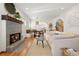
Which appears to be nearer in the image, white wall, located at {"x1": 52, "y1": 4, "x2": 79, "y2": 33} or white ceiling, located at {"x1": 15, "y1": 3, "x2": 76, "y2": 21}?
white ceiling, located at {"x1": 15, "y1": 3, "x2": 76, "y2": 21}

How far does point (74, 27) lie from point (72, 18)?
18.1 inches

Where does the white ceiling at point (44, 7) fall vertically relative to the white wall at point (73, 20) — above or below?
above

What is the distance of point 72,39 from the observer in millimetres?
3438

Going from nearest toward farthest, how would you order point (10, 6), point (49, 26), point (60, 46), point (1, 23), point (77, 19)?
point (60, 46) < point (1, 23) < point (10, 6) < point (77, 19) < point (49, 26)

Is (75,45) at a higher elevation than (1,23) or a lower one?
lower

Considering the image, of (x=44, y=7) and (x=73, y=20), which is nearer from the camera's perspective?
(x=73, y=20)

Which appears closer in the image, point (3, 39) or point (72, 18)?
point (3, 39)

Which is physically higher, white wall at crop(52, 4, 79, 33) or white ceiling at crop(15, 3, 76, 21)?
white ceiling at crop(15, 3, 76, 21)

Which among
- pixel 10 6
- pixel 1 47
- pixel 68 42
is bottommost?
pixel 1 47

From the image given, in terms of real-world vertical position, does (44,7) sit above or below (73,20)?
above

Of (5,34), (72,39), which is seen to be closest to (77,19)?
(72,39)

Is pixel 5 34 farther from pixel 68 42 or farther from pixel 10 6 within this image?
pixel 68 42

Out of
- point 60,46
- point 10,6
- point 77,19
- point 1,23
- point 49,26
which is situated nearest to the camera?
point 60,46

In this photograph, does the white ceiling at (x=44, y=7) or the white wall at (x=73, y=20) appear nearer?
the white ceiling at (x=44, y=7)
